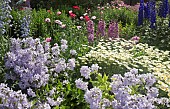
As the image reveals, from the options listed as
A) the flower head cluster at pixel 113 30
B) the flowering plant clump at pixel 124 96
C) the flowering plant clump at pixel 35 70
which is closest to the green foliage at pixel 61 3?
the flower head cluster at pixel 113 30

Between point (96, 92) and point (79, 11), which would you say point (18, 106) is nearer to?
point (96, 92)

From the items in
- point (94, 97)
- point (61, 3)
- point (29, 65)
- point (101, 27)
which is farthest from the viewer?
point (61, 3)

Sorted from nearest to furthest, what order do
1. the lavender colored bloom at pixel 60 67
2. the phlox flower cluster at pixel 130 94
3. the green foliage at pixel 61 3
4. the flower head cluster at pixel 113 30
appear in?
the phlox flower cluster at pixel 130 94 → the lavender colored bloom at pixel 60 67 → the flower head cluster at pixel 113 30 → the green foliage at pixel 61 3

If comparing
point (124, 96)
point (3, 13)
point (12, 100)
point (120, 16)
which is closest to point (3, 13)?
point (3, 13)

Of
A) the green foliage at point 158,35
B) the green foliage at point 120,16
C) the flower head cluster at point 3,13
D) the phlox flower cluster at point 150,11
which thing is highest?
the flower head cluster at point 3,13

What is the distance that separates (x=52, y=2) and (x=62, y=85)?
8074mm

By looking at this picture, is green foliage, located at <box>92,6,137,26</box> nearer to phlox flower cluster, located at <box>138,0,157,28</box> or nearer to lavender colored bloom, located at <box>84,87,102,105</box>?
phlox flower cluster, located at <box>138,0,157,28</box>

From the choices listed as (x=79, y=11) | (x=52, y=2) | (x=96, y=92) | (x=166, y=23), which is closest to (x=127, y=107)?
(x=96, y=92)

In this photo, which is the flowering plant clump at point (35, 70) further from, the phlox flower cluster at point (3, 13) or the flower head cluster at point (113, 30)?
the flower head cluster at point (113, 30)

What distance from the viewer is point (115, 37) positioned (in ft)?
23.0

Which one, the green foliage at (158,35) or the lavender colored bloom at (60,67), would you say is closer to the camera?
the lavender colored bloom at (60,67)

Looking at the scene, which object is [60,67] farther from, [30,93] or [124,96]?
[124,96]

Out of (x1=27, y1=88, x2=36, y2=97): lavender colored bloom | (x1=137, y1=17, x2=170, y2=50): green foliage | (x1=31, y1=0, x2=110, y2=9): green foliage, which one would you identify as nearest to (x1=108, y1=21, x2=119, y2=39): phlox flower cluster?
(x1=137, y1=17, x2=170, y2=50): green foliage

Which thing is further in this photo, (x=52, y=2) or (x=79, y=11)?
(x=52, y=2)
